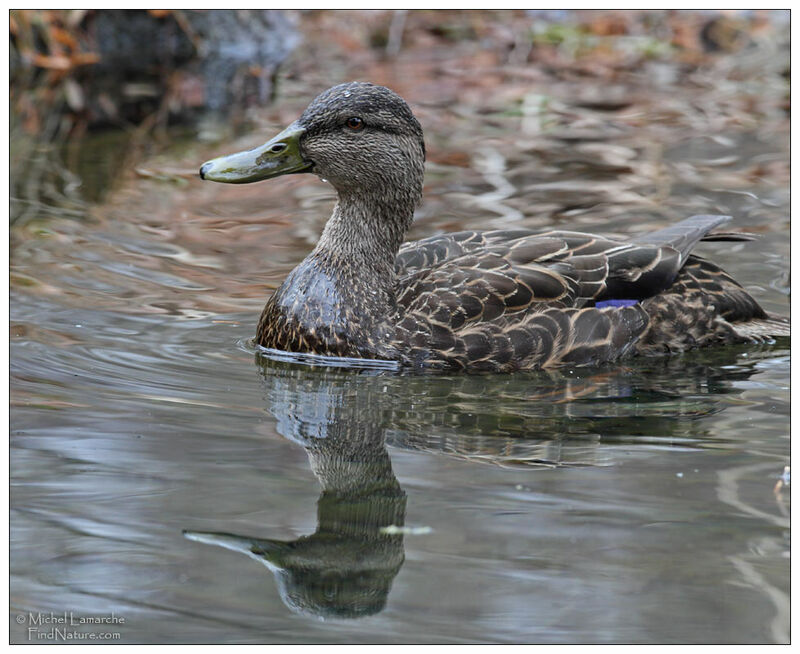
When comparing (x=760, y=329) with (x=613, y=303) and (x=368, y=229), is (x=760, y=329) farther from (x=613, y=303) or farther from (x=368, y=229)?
(x=368, y=229)

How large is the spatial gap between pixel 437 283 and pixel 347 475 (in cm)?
184

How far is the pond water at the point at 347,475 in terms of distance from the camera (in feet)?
15.1

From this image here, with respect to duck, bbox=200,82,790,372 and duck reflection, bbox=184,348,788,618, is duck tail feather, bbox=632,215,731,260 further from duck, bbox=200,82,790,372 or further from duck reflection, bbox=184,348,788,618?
duck reflection, bbox=184,348,788,618

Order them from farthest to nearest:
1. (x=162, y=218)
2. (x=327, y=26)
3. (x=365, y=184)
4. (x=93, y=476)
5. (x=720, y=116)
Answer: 1. (x=327, y=26)
2. (x=720, y=116)
3. (x=162, y=218)
4. (x=365, y=184)
5. (x=93, y=476)

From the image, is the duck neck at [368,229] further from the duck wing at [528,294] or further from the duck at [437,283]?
the duck wing at [528,294]

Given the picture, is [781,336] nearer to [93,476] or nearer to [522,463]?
[522,463]

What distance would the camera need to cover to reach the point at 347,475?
5.81 m

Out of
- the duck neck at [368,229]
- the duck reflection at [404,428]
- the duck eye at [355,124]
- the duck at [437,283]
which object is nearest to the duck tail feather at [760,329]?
the duck at [437,283]

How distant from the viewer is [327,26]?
757 inches

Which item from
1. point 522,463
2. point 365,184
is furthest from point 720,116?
point 522,463

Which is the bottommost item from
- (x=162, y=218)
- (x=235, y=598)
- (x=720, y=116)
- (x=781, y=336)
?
(x=235, y=598)

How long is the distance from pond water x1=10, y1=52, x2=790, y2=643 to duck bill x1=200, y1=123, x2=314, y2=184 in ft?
3.72

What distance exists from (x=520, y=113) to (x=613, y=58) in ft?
12.6

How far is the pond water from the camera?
4609 mm
